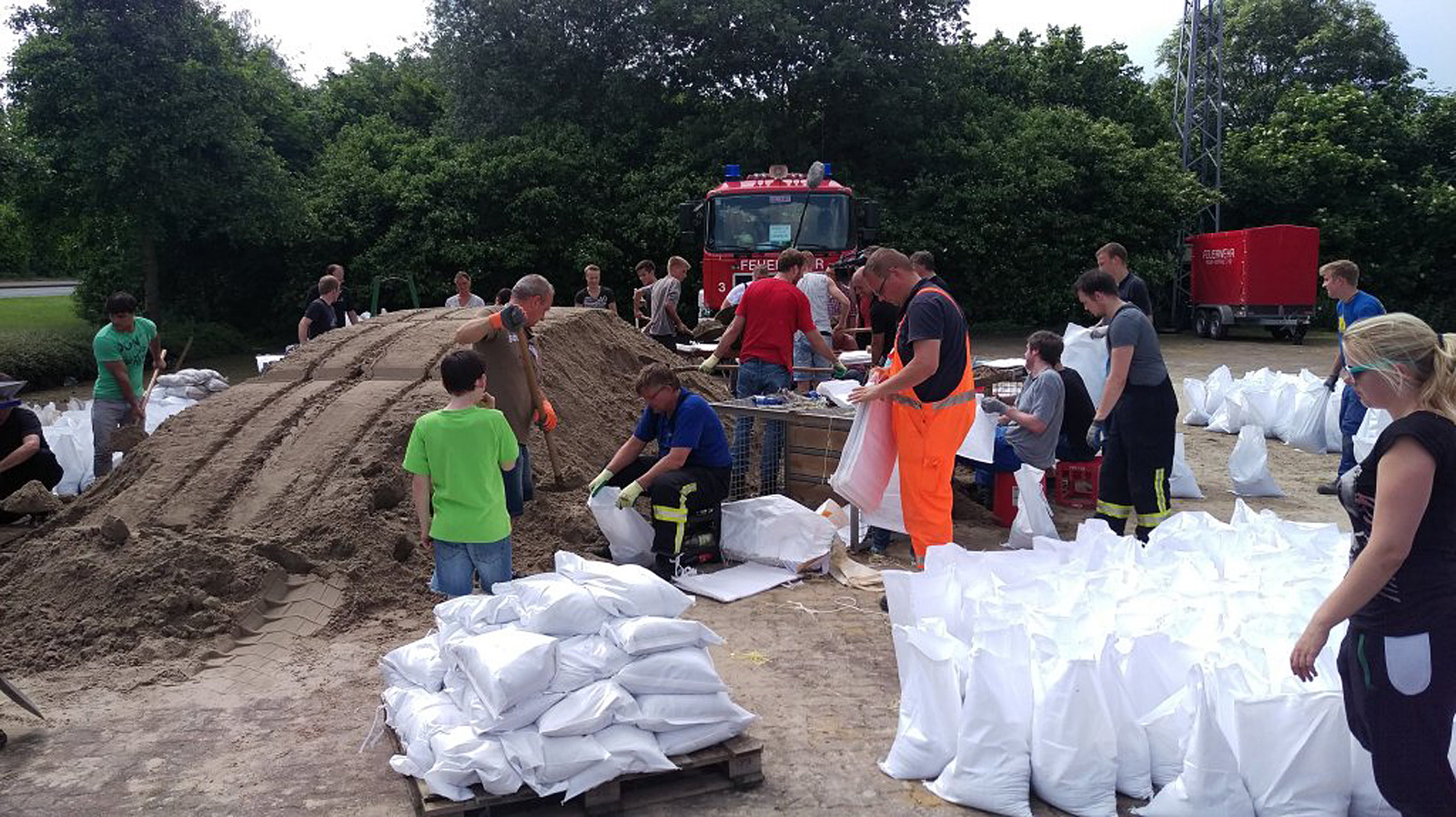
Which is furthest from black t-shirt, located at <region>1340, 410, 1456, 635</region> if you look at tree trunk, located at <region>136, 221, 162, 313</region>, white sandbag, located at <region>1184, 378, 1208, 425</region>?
tree trunk, located at <region>136, 221, 162, 313</region>

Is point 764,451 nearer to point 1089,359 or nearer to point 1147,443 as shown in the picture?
point 1147,443

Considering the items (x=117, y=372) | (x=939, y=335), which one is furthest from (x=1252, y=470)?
(x=117, y=372)

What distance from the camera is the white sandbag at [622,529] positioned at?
19.2 ft

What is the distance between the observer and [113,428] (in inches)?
301

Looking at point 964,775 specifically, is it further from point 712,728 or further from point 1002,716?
point 712,728

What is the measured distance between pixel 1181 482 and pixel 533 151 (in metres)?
15.7

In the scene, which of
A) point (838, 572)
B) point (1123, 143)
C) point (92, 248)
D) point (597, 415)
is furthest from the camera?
point (1123, 143)

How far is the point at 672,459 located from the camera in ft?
18.7

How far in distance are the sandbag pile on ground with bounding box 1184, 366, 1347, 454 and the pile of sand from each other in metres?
5.98

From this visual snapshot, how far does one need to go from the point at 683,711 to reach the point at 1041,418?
3.76m

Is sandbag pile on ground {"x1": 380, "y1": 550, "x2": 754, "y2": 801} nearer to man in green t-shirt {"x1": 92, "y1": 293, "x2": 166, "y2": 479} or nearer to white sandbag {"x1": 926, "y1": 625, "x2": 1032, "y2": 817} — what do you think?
white sandbag {"x1": 926, "y1": 625, "x2": 1032, "y2": 817}

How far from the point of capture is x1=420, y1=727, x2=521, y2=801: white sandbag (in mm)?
3168

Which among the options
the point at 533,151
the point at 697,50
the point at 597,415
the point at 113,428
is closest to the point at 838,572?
the point at 597,415

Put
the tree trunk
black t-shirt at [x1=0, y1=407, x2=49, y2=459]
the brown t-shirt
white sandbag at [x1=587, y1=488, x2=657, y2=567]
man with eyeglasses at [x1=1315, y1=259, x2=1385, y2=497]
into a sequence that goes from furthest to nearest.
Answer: the tree trunk, man with eyeglasses at [x1=1315, y1=259, x2=1385, y2=497], black t-shirt at [x1=0, y1=407, x2=49, y2=459], white sandbag at [x1=587, y1=488, x2=657, y2=567], the brown t-shirt
